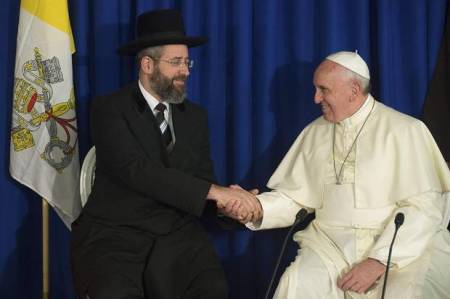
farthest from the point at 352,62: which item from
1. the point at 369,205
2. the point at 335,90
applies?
the point at 369,205

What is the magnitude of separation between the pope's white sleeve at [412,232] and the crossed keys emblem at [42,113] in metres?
2.04

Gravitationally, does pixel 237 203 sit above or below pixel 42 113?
below

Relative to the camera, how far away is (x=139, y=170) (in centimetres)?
340

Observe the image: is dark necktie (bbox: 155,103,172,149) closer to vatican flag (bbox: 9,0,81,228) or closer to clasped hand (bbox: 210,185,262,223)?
clasped hand (bbox: 210,185,262,223)

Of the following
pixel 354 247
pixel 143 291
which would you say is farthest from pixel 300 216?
pixel 143 291

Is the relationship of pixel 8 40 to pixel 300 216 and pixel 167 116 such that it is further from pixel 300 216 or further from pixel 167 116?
pixel 300 216

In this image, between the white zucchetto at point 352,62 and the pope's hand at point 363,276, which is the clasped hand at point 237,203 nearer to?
the pope's hand at point 363,276

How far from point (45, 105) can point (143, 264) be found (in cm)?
128

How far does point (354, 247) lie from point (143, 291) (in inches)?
43.5

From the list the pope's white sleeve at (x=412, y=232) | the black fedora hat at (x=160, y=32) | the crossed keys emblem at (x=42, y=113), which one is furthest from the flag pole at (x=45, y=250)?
the pope's white sleeve at (x=412, y=232)

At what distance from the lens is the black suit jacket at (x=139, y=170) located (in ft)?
11.1

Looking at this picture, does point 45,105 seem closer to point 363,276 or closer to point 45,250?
point 45,250

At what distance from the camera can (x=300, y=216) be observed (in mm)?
3217

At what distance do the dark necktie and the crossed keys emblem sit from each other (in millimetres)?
752
